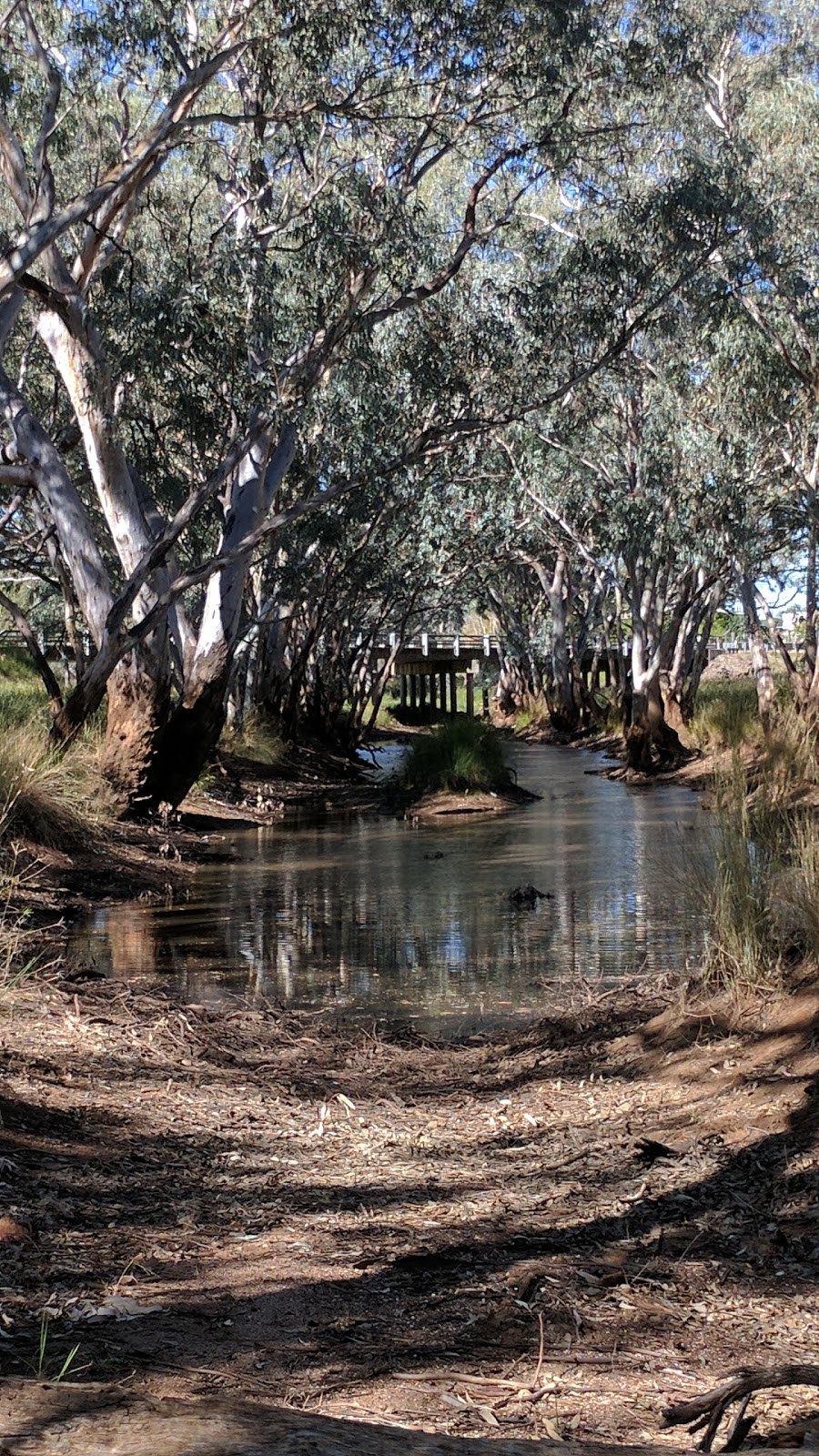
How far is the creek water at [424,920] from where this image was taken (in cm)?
848

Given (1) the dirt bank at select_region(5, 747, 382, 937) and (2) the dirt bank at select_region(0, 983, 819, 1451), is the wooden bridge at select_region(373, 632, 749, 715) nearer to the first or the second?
(1) the dirt bank at select_region(5, 747, 382, 937)

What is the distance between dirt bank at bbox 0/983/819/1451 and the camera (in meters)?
2.88

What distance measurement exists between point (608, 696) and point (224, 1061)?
38.9 metres

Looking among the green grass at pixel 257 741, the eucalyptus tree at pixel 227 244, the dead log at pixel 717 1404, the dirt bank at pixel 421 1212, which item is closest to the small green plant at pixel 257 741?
the green grass at pixel 257 741

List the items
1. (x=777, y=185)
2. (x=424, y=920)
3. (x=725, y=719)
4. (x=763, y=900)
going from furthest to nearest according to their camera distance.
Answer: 1. (x=725, y=719)
2. (x=777, y=185)
3. (x=424, y=920)
4. (x=763, y=900)

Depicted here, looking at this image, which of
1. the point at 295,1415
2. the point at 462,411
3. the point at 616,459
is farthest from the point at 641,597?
the point at 295,1415

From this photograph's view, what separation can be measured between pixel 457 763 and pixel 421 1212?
57.6 ft

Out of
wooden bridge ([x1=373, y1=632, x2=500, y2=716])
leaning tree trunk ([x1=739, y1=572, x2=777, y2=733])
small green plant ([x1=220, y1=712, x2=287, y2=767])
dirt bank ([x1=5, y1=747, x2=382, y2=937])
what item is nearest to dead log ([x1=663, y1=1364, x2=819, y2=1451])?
dirt bank ([x1=5, y1=747, x2=382, y2=937])

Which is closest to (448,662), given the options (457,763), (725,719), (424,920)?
(725,719)

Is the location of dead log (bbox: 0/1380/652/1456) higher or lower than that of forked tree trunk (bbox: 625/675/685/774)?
lower

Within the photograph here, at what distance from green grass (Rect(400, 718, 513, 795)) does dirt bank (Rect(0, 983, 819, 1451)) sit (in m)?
14.9

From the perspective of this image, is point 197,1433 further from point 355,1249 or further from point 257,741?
point 257,741

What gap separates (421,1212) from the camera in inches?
162

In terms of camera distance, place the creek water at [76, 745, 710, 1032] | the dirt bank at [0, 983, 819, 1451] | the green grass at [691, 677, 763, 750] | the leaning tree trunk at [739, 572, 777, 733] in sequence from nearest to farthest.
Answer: the dirt bank at [0, 983, 819, 1451] → the creek water at [76, 745, 710, 1032] → the green grass at [691, 677, 763, 750] → the leaning tree trunk at [739, 572, 777, 733]
